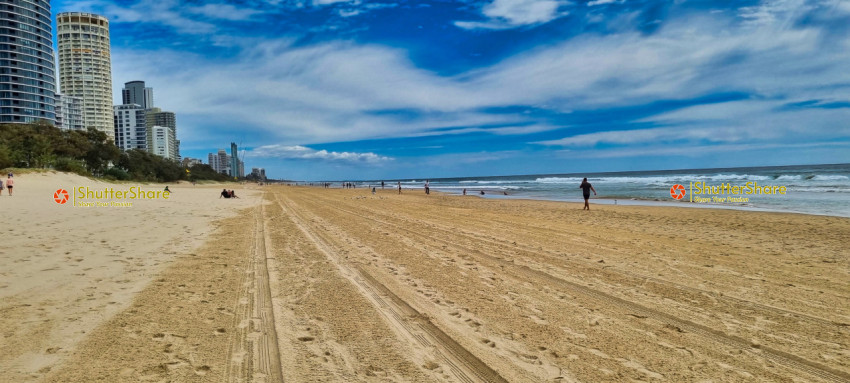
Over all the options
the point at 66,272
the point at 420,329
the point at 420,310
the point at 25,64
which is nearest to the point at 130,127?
the point at 25,64

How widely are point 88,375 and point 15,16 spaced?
119365mm

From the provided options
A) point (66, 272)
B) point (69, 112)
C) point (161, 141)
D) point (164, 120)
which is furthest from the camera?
point (164, 120)

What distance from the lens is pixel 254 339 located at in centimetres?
355

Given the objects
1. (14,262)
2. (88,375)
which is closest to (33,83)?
(14,262)

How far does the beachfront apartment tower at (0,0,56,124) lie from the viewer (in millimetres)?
79562

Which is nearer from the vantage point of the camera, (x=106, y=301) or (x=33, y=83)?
(x=106, y=301)

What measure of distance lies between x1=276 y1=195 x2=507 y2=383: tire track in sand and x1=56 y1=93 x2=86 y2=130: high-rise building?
132777 millimetres

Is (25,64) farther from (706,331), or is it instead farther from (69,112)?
(706,331)

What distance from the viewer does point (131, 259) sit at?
6832mm

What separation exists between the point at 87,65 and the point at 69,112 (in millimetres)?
22254

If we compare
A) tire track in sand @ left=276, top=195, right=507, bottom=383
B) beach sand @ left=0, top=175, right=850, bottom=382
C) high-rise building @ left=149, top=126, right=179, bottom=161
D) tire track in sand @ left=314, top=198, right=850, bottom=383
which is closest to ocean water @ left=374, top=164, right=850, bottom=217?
beach sand @ left=0, top=175, right=850, bottom=382

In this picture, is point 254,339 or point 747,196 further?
point 747,196

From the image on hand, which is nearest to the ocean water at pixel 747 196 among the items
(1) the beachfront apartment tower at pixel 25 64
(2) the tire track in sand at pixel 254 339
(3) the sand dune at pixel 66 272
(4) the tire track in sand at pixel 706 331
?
(4) the tire track in sand at pixel 706 331

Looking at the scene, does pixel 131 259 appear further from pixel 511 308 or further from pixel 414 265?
pixel 511 308
